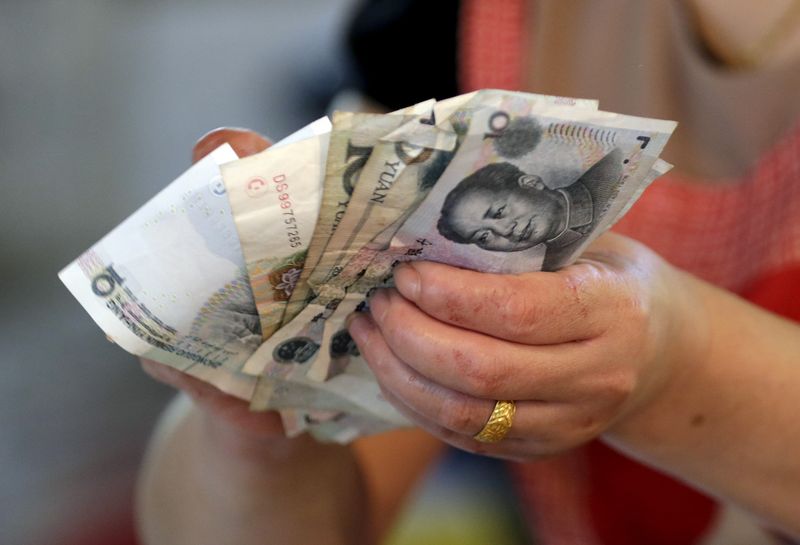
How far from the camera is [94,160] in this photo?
6.13 ft

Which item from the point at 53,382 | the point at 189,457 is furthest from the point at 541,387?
the point at 53,382

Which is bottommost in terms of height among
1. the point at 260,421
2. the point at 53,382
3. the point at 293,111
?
the point at 53,382

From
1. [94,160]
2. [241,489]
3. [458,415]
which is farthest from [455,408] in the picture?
[94,160]

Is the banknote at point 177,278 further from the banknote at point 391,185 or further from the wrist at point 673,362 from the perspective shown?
the wrist at point 673,362

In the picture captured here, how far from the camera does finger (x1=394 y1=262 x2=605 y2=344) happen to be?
418 mm

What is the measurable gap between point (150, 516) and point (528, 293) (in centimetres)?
45

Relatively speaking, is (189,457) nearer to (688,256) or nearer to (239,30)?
(688,256)

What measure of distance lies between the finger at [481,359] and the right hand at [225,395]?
0.13 meters

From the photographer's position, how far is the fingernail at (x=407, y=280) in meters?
0.43

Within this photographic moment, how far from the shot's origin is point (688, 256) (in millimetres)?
746

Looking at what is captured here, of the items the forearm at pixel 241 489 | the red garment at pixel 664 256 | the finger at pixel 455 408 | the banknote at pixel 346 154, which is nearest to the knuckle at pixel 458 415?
the finger at pixel 455 408

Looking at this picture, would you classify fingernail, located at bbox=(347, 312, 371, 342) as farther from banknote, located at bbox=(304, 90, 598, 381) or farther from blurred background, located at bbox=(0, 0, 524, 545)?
blurred background, located at bbox=(0, 0, 524, 545)

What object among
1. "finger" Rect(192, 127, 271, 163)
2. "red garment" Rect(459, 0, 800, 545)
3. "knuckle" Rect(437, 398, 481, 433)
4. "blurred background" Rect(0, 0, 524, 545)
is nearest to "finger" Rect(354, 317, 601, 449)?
"knuckle" Rect(437, 398, 481, 433)

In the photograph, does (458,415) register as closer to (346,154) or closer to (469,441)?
(469,441)
